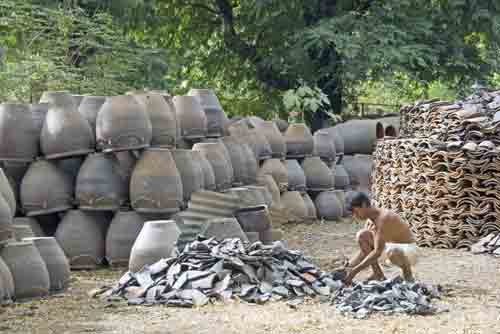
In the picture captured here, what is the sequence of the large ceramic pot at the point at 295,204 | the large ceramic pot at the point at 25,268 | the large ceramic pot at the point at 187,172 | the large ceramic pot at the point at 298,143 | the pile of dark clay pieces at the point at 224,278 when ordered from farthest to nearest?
the large ceramic pot at the point at 298,143
the large ceramic pot at the point at 295,204
the large ceramic pot at the point at 187,172
the pile of dark clay pieces at the point at 224,278
the large ceramic pot at the point at 25,268

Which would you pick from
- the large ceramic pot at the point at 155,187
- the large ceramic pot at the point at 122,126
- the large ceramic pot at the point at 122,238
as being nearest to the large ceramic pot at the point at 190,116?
the large ceramic pot at the point at 122,126

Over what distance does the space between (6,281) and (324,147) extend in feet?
28.8

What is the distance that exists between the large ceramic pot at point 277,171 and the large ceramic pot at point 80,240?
4.62m

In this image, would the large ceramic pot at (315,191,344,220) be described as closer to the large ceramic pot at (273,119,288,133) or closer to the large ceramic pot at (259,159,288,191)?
the large ceramic pot at (259,159,288,191)

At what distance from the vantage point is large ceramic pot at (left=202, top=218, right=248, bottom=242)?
8.62m

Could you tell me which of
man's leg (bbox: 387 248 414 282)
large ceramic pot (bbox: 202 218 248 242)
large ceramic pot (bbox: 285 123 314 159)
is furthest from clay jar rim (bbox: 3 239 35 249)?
large ceramic pot (bbox: 285 123 314 159)

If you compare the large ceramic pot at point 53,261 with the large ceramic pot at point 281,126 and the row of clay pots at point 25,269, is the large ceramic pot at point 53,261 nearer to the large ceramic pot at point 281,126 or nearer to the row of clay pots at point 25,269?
the row of clay pots at point 25,269

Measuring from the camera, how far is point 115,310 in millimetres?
7008

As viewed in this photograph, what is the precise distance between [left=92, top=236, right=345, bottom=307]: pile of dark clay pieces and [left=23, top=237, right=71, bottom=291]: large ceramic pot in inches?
13.4

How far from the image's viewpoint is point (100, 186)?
938cm

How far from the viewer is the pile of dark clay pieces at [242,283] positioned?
701cm

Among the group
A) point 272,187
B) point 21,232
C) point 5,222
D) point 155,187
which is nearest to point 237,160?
point 272,187

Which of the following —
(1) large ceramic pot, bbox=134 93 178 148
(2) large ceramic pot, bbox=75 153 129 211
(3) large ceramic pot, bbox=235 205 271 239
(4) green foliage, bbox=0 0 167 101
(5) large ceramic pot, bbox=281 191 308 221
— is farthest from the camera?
(4) green foliage, bbox=0 0 167 101

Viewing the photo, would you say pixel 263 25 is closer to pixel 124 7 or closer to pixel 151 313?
pixel 124 7
